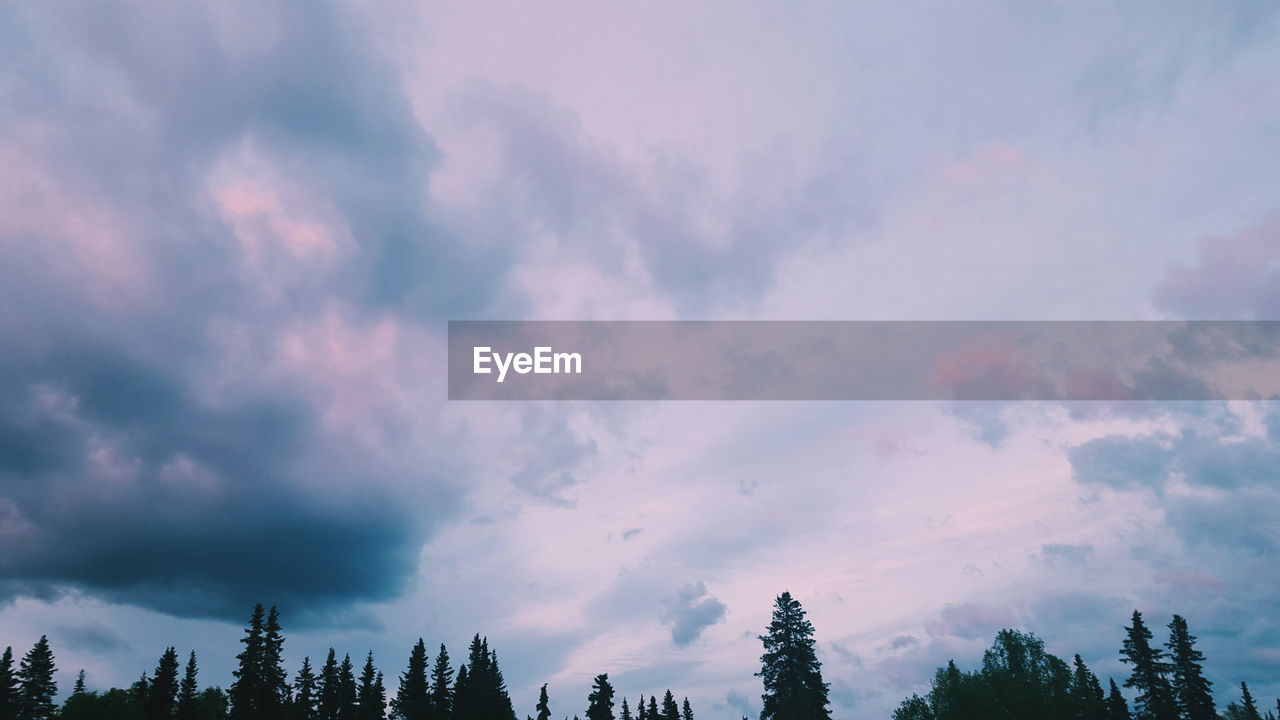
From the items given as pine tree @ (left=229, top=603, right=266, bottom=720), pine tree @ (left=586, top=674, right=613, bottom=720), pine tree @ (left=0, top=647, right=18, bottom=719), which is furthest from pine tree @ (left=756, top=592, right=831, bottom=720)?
pine tree @ (left=0, top=647, right=18, bottom=719)

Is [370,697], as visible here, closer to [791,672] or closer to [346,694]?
[346,694]

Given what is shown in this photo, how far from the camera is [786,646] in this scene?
78938mm

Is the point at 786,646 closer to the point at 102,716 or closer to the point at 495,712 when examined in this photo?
the point at 495,712

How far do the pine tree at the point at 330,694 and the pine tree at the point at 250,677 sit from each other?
17477 mm

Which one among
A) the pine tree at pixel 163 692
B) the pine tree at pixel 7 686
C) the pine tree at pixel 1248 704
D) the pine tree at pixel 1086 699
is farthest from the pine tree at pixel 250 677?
the pine tree at pixel 1248 704

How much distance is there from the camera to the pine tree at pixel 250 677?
75875mm

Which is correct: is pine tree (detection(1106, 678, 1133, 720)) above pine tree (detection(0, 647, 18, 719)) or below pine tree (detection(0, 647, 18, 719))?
below

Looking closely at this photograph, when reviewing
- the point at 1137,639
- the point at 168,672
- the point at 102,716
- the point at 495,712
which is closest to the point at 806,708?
the point at 495,712

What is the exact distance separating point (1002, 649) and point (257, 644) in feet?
342

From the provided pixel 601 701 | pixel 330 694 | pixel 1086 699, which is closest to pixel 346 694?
pixel 330 694

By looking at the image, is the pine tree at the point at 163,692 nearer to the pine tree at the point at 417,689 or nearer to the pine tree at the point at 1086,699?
the pine tree at the point at 417,689

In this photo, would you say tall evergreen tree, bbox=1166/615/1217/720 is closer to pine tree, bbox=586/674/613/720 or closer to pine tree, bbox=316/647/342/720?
pine tree, bbox=586/674/613/720

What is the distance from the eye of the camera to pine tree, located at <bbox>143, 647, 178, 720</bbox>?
250ft

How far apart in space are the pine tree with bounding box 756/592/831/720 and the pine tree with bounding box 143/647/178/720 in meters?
64.9
